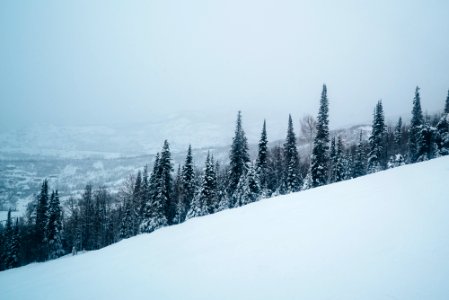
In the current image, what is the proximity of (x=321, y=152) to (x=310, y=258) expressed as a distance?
38.5 m

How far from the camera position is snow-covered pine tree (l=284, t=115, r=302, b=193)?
50228 millimetres

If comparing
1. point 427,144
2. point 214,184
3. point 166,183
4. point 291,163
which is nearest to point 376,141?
point 427,144

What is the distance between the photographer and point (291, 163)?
5106cm

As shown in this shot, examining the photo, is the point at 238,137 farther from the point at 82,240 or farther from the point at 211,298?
the point at 82,240

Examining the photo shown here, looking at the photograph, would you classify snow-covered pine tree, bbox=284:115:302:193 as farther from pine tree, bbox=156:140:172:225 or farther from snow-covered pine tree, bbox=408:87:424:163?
snow-covered pine tree, bbox=408:87:424:163

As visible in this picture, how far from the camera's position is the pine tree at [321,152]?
44.7 metres

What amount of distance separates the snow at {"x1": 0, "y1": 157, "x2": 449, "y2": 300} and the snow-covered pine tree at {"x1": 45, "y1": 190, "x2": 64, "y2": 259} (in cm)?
4499

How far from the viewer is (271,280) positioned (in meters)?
8.70

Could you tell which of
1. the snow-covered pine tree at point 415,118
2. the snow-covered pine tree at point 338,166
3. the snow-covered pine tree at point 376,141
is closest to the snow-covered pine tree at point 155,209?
the snow-covered pine tree at point 338,166

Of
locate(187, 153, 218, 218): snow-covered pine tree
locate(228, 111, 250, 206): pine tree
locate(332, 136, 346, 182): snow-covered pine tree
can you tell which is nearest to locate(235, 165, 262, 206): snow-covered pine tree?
locate(228, 111, 250, 206): pine tree

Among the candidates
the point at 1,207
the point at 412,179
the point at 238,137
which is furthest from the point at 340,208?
the point at 1,207

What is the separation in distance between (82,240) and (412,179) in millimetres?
75552

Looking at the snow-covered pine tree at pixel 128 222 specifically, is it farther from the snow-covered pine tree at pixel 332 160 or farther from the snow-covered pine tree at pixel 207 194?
the snow-covered pine tree at pixel 332 160

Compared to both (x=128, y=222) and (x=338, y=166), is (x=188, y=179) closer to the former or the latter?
(x=128, y=222)
